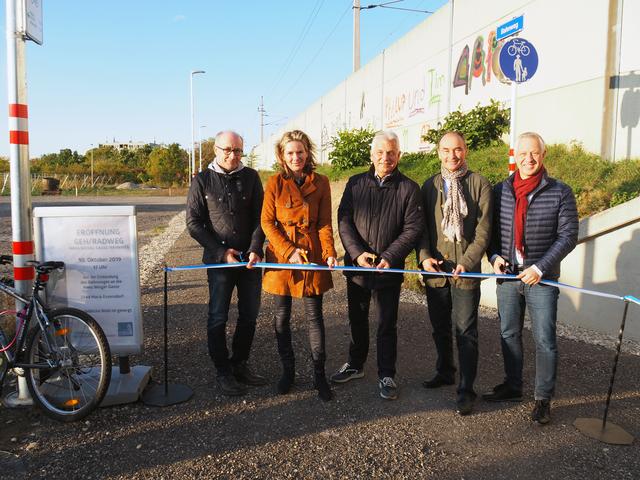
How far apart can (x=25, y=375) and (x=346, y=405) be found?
2.32 metres

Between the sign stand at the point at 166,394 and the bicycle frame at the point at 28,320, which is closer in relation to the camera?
the bicycle frame at the point at 28,320

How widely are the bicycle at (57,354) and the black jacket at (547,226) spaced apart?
9.91ft

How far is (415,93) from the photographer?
17453 mm

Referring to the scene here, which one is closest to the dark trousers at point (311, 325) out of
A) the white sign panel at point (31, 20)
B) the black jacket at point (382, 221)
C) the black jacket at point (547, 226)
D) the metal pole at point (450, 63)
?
the black jacket at point (382, 221)

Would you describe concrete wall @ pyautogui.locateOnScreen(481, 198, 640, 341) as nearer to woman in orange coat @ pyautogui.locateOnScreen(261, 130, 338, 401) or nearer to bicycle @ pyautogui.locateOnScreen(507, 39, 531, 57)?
bicycle @ pyautogui.locateOnScreen(507, 39, 531, 57)

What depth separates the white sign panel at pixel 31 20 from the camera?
3.94 metres

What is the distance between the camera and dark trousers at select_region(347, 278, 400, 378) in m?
4.20

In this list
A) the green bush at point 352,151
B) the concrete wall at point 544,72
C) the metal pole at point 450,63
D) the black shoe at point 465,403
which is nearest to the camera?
the black shoe at point 465,403

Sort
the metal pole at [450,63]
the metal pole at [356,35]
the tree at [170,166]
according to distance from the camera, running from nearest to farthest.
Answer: the metal pole at [450,63] < the metal pole at [356,35] < the tree at [170,166]

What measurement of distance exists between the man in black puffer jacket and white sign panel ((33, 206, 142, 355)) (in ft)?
5.54

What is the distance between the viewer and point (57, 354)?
152 inches

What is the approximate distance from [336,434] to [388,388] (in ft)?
2.42

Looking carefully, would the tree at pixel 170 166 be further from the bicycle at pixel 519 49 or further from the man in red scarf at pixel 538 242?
the man in red scarf at pixel 538 242

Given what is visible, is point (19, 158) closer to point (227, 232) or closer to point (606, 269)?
point (227, 232)
